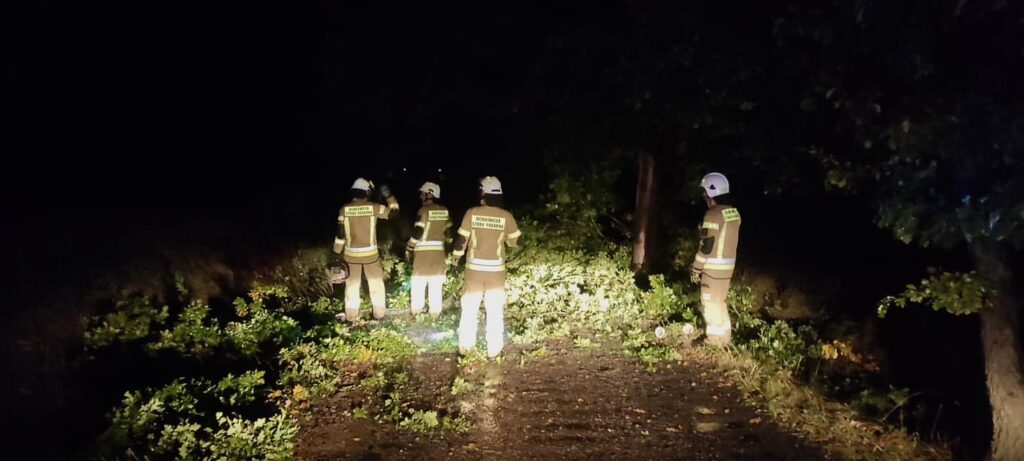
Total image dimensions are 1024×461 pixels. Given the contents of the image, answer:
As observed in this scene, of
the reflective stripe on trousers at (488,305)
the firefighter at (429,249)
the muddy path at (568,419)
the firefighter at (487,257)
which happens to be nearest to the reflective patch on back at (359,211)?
the firefighter at (429,249)

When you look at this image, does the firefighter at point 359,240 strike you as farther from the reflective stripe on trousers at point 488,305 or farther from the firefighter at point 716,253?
the firefighter at point 716,253

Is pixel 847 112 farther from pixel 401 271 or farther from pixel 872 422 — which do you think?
pixel 401 271

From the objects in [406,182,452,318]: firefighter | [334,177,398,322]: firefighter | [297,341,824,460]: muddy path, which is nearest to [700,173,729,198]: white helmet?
[297,341,824,460]: muddy path

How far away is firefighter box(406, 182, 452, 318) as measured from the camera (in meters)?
8.03

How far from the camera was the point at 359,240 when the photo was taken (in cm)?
801

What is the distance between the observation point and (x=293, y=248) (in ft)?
45.9

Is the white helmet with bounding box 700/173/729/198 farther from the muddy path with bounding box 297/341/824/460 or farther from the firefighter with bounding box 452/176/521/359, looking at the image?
the firefighter with bounding box 452/176/521/359

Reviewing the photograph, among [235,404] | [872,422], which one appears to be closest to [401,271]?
[235,404]

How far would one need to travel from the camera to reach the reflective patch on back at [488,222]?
6.75 meters

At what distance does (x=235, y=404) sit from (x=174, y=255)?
723 cm

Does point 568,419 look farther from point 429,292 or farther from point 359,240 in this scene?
point 359,240

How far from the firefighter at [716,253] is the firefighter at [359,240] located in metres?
3.67

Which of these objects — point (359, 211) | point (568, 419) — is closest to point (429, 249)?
point (359, 211)

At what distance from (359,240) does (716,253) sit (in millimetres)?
4006
